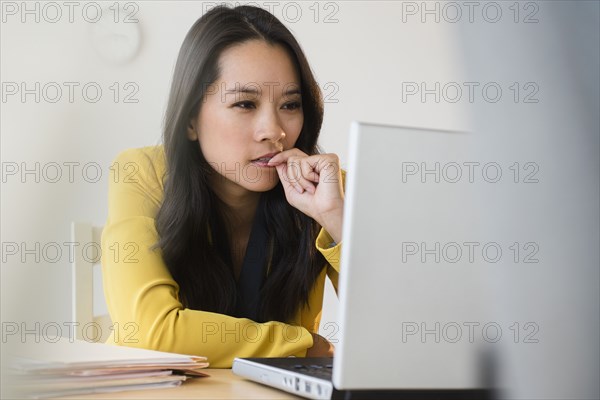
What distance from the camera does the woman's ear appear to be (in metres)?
1.56

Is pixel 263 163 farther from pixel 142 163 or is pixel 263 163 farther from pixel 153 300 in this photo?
pixel 153 300

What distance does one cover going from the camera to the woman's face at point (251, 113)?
Result: 1441 millimetres

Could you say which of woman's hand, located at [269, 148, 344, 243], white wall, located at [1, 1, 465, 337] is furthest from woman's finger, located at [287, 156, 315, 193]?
white wall, located at [1, 1, 465, 337]

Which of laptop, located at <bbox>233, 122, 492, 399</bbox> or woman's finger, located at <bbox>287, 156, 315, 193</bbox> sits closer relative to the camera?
laptop, located at <bbox>233, 122, 492, 399</bbox>

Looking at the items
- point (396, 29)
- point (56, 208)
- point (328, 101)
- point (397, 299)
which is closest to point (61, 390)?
point (397, 299)

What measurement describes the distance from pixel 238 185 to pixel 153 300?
1.62 feet

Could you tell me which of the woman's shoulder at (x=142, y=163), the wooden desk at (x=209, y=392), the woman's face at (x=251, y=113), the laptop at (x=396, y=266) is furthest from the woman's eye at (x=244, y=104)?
the laptop at (x=396, y=266)

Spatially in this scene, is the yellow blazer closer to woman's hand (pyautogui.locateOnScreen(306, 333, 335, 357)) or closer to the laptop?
woman's hand (pyautogui.locateOnScreen(306, 333, 335, 357))

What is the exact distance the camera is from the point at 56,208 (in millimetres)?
127

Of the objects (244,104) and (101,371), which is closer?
(101,371)

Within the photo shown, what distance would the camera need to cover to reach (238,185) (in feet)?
5.16

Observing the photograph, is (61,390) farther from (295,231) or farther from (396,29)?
(396,29)

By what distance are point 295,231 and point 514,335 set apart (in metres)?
1.38

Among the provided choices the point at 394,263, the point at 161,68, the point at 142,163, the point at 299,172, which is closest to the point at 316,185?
the point at 299,172
